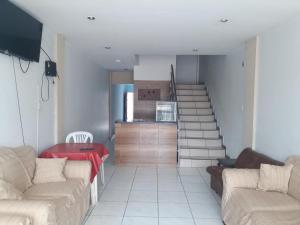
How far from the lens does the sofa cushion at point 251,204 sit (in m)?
2.43

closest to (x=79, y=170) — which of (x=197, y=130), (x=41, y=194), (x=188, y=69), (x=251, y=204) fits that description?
(x=41, y=194)

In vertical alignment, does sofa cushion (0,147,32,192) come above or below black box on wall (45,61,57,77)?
below

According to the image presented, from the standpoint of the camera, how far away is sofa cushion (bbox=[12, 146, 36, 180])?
8.92 feet

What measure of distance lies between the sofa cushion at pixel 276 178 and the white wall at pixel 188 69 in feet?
21.8

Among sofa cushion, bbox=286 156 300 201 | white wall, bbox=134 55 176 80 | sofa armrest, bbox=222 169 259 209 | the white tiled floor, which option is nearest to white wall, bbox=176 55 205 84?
white wall, bbox=134 55 176 80

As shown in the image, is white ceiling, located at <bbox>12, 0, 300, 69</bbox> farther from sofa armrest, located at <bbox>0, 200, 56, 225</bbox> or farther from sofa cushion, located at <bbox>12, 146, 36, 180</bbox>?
sofa armrest, located at <bbox>0, 200, 56, 225</bbox>

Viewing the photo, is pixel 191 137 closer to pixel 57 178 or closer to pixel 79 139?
pixel 79 139

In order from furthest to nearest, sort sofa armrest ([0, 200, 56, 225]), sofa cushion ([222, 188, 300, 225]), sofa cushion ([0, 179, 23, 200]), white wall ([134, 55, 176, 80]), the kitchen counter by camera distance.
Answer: white wall ([134, 55, 176, 80]) < the kitchen counter < sofa cushion ([222, 188, 300, 225]) < sofa cushion ([0, 179, 23, 200]) < sofa armrest ([0, 200, 56, 225])

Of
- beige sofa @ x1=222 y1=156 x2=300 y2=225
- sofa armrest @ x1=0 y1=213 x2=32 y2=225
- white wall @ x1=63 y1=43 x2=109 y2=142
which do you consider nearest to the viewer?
sofa armrest @ x1=0 y1=213 x2=32 y2=225

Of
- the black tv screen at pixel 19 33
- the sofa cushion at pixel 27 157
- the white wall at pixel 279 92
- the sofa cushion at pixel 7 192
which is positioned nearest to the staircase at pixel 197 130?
the white wall at pixel 279 92

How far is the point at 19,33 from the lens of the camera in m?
2.81

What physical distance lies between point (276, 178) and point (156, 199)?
5.39ft

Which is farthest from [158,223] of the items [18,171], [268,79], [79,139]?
[268,79]

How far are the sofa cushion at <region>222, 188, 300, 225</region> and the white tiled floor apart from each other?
39 cm
